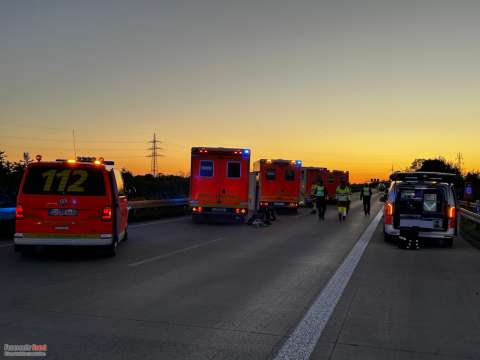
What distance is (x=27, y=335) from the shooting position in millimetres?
5719

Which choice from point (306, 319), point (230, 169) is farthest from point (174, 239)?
point (306, 319)

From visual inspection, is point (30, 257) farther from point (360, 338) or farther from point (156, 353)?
point (360, 338)

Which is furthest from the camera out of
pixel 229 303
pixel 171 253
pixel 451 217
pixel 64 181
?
pixel 451 217

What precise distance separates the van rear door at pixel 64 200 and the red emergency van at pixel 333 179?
3490 cm

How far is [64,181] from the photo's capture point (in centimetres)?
1116

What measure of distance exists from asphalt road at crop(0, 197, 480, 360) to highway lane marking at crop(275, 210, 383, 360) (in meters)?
0.10

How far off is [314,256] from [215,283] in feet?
13.5

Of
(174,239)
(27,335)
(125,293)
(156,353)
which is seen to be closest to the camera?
(156,353)

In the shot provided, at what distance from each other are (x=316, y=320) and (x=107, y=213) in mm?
5942

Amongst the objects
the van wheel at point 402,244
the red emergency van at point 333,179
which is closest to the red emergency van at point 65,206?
the van wheel at point 402,244

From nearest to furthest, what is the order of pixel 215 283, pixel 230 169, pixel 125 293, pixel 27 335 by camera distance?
1. pixel 27 335
2. pixel 125 293
3. pixel 215 283
4. pixel 230 169

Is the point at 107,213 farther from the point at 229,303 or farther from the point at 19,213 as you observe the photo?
the point at 229,303

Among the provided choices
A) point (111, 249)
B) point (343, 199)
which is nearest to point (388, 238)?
point (111, 249)

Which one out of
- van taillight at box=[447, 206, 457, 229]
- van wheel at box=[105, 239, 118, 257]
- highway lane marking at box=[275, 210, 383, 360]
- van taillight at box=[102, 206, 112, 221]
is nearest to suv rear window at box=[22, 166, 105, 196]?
van taillight at box=[102, 206, 112, 221]
